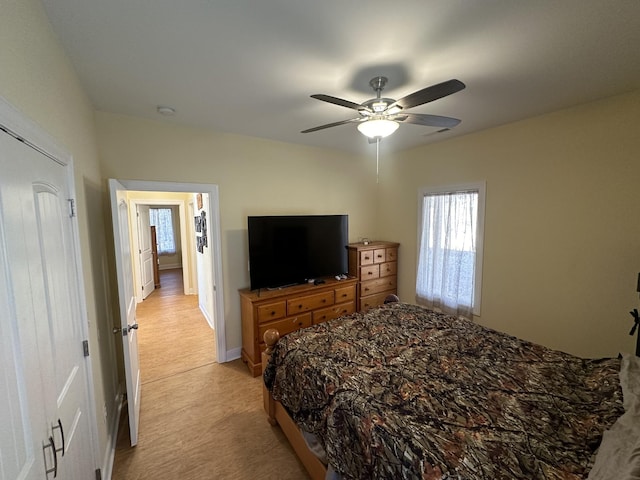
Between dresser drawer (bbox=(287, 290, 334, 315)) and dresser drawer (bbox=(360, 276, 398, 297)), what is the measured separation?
1.94 ft

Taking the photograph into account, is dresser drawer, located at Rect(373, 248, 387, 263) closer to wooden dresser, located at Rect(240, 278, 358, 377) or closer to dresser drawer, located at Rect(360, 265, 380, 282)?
dresser drawer, located at Rect(360, 265, 380, 282)

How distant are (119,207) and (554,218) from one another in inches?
152

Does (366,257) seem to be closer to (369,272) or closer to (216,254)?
(369,272)

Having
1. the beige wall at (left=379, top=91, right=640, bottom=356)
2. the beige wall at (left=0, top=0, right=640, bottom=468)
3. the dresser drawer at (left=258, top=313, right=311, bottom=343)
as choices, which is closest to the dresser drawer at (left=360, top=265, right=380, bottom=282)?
the dresser drawer at (left=258, top=313, right=311, bottom=343)

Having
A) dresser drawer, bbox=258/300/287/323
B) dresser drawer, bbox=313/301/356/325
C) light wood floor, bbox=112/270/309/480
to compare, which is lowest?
light wood floor, bbox=112/270/309/480

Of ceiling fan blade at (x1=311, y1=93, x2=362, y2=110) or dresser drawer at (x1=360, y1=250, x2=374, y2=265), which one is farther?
dresser drawer at (x1=360, y1=250, x2=374, y2=265)

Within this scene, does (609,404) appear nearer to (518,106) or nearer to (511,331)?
(511,331)

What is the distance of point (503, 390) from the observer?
1484 mm

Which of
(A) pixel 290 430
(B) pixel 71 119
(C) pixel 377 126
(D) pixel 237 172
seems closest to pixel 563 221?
(C) pixel 377 126

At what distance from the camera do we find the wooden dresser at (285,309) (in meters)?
2.88

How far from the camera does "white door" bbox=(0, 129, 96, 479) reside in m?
0.80

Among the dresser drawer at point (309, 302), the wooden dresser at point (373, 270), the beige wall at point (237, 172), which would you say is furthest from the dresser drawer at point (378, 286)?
the beige wall at point (237, 172)

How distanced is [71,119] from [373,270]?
11.2 feet

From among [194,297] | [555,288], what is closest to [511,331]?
[555,288]
